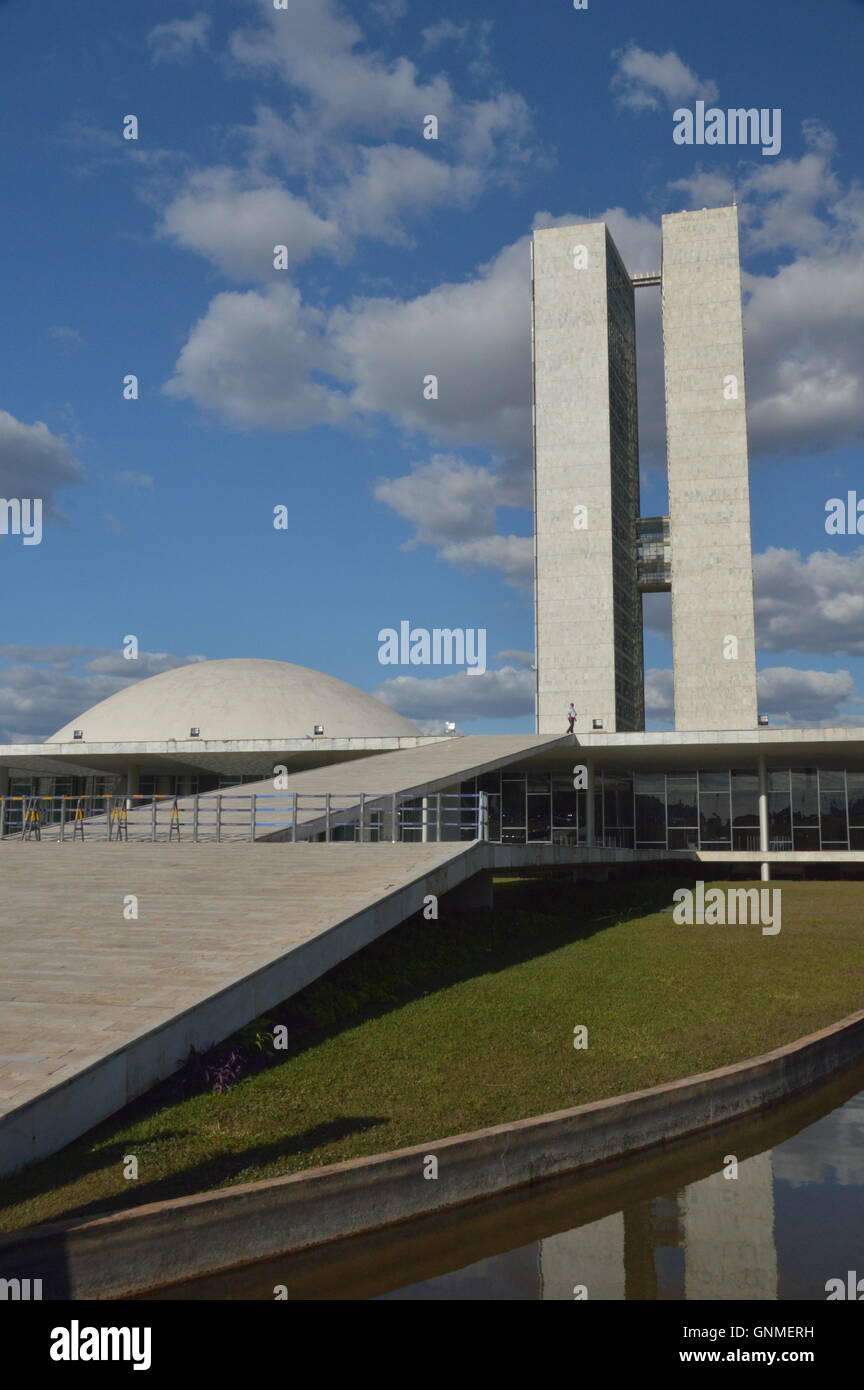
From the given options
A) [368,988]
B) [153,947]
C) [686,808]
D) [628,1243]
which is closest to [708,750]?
[686,808]

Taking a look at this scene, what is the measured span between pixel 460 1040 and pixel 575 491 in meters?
44.3

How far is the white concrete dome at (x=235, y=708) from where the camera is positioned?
42.4m

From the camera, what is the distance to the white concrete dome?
4238 cm

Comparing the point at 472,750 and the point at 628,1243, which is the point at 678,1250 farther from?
the point at 472,750

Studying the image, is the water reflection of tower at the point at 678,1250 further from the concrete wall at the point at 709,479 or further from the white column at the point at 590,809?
the concrete wall at the point at 709,479

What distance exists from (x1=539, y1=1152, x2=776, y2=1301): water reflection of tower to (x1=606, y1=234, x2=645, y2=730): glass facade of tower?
4468 centimetres

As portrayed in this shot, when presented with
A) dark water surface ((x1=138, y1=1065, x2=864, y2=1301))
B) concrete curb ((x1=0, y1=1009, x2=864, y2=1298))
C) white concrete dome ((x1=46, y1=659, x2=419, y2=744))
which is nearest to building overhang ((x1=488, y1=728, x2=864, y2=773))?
white concrete dome ((x1=46, y1=659, x2=419, y2=744))

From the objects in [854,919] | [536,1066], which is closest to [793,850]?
[854,919]

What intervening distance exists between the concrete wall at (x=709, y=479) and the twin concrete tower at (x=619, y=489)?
0.05 metres

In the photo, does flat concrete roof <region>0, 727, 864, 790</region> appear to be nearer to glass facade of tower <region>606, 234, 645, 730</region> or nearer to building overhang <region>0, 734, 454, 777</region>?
building overhang <region>0, 734, 454, 777</region>

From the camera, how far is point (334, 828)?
68.8ft

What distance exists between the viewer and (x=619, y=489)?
2175 inches

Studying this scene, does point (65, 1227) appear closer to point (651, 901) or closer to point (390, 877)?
point (390, 877)
